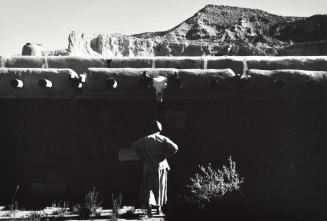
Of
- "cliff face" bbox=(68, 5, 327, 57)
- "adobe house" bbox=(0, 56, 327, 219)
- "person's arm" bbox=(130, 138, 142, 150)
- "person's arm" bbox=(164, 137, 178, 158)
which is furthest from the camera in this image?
"cliff face" bbox=(68, 5, 327, 57)

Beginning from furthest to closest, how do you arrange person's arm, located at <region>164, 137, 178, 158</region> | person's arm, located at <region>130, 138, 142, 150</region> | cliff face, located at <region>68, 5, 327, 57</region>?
1. cliff face, located at <region>68, 5, 327, 57</region>
2. person's arm, located at <region>130, 138, 142, 150</region>
3. person's arm, located at <region>164, 137, 178, 158</region>

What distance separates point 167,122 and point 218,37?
9.88m

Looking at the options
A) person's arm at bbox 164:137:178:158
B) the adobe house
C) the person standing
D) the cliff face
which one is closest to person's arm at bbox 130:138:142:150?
the person standing

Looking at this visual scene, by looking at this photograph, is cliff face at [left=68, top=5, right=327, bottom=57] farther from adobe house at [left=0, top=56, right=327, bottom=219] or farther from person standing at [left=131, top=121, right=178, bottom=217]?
person standing at [left=131, top=121, right=178, bottom=217]

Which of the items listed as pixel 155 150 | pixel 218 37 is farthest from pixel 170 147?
pixel 218 37

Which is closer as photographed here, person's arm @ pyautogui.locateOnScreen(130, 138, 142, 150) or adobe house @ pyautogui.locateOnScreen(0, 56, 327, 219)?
person's arm @ pyautogui.locateOnScreen(130, 138, 142, 150)

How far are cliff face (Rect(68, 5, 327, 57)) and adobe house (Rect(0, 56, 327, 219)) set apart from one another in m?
4.09

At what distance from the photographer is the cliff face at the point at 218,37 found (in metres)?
15.3

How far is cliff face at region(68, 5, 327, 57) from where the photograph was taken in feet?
50.2

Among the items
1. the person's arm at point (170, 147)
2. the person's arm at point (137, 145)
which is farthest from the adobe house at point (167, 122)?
the person's arm at point (170, 147)

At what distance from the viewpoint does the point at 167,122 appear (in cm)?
906

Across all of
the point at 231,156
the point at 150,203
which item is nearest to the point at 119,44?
the point at 231,156

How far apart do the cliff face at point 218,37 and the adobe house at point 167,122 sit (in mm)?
4089

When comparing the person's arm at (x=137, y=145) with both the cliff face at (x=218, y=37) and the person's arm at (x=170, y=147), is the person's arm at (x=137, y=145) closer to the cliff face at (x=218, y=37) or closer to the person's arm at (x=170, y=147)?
the person's arm at (x=170, y=147)
